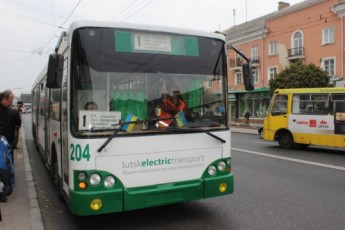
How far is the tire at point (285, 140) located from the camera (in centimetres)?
1587

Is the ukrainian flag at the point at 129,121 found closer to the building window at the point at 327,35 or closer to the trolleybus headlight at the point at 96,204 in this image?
the trolleybus headlight at the point at 96,204

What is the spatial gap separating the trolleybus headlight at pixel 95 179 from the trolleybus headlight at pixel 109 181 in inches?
3.3

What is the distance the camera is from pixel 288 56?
3809 cm

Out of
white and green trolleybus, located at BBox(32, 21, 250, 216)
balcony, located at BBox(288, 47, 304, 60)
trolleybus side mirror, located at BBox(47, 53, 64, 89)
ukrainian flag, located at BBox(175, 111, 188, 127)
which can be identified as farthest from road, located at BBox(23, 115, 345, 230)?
balcony, located at BBox(288, 47, 304, 60)

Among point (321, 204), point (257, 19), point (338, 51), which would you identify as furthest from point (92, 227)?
point (257, 19)

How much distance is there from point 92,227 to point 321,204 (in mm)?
3788

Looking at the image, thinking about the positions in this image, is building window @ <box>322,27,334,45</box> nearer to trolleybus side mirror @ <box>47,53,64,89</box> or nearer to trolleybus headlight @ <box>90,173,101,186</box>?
trolleybus side mirror @ <box>47,53,64,89</box>

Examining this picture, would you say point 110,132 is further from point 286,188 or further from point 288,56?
point 288,56

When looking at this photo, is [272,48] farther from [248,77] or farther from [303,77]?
[248,77]

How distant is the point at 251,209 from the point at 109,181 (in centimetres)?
262

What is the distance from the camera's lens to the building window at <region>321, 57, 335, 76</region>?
33375mm

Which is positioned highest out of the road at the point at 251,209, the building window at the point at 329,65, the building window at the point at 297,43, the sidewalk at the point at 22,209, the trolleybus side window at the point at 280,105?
the building window at the point at 297,43

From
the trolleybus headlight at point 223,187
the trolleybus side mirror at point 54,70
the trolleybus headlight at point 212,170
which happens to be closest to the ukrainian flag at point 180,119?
the trolleybus headlight at point 212,170

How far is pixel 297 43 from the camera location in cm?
3750
